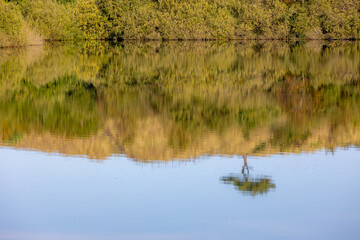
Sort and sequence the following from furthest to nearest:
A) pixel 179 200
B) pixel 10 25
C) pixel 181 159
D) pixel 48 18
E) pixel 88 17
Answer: pixel 88 17
pixel 48 18
pixel 10 25
pixel 181 159
pixel 179 200

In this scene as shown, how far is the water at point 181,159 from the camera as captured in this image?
8.34 meters

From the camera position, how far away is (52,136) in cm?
1424

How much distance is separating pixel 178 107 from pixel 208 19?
43806 mm

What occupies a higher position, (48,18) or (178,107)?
(48,18)

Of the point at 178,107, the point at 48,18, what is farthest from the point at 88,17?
the point at 178,107

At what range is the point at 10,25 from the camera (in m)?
44.4

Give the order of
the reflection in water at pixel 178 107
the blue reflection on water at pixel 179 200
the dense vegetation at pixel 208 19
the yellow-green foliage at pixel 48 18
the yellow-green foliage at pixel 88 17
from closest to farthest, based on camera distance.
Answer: the blue reflection on water at pixel 179 200, the reflection in water at pixel 178 107, the yellow-green foliage at pixel 48 18, the dense vegetation at pixel 208 19, the yellow-green foliage at pixel 88 17

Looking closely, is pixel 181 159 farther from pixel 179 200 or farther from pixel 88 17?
pixel 88 17

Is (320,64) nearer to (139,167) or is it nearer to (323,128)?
(323,128)

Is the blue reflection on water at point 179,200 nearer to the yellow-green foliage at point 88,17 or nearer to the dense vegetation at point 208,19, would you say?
the dense vegetation at point 208,19

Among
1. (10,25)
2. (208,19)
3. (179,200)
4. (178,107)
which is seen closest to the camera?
(179,200)

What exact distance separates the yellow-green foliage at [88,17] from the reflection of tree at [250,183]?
53928 millimetres

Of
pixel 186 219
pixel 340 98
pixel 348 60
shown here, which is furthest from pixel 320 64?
pixel 186 219

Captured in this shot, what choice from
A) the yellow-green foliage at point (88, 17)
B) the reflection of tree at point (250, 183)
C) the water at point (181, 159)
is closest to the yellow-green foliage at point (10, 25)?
→ the yellow-green foliage at point (88, 17)
